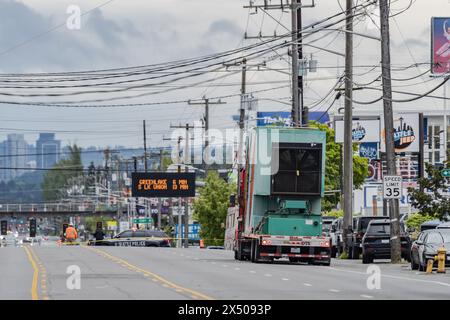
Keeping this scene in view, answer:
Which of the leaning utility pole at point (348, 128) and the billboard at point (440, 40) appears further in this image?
the billboard at point (440, 40)

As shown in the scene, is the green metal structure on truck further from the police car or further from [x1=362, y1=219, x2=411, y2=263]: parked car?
the police car

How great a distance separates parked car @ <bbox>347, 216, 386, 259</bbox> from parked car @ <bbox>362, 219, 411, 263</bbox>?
8.77 ft

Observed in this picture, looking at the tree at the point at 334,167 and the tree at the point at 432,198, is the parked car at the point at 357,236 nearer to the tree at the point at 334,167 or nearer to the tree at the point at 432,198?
the tree at the point at 432,198

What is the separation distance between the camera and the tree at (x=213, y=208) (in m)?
101

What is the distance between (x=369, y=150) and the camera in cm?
8362

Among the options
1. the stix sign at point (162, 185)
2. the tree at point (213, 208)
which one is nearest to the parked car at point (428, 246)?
the tree at point (213, 208)

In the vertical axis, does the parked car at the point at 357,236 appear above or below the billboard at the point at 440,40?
below

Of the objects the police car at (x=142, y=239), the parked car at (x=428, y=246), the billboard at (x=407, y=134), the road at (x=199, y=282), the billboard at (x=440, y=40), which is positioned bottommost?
the police car at (x=142, y=239)

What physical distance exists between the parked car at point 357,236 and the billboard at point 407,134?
75.8 feet

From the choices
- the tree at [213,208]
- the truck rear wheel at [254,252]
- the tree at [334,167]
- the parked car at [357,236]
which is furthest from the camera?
the tree at [213,208]

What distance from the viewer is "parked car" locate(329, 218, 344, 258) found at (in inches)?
2219

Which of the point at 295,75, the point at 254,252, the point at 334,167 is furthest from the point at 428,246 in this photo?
the point at 334,167

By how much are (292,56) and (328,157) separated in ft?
80.1
